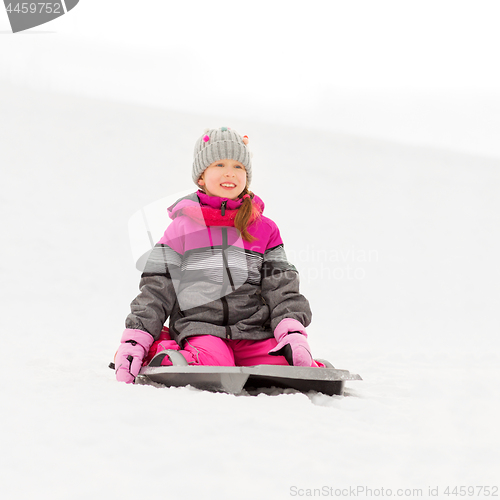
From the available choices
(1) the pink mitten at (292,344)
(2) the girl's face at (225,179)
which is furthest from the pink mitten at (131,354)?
(2) the girl's face at (225,179)

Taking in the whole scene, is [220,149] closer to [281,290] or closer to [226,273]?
[226,273]

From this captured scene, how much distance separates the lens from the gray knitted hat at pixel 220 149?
1.88 metres

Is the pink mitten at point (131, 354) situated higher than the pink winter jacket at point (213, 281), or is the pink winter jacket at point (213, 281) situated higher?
the pink winter jacket at point (213, 281)

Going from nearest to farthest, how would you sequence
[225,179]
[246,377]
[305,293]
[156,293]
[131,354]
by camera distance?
[246,377], [131,354], [156,293], [225,179], [305,293]

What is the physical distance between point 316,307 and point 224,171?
2.49 meters

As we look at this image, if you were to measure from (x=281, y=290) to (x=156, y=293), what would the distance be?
450mm

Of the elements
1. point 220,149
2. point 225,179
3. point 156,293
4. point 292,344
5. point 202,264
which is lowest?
point 292,344

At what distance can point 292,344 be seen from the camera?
160 centimetres

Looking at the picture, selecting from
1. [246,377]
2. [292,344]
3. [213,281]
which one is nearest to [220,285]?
[213,281]

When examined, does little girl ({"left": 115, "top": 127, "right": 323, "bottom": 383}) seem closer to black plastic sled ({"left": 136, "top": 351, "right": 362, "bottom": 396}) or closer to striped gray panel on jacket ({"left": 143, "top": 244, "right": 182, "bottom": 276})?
striped gray panel on jacket ({"left": 143, "top": 244, "right": 182, "bottom": 276})

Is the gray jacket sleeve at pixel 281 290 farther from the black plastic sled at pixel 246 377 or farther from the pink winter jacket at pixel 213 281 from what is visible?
the black plastic sled at pixel 246 377

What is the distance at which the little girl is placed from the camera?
1637 millimetres

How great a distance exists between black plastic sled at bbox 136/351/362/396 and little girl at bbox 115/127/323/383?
0.11m

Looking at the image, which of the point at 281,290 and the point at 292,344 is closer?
the point at 292,344
